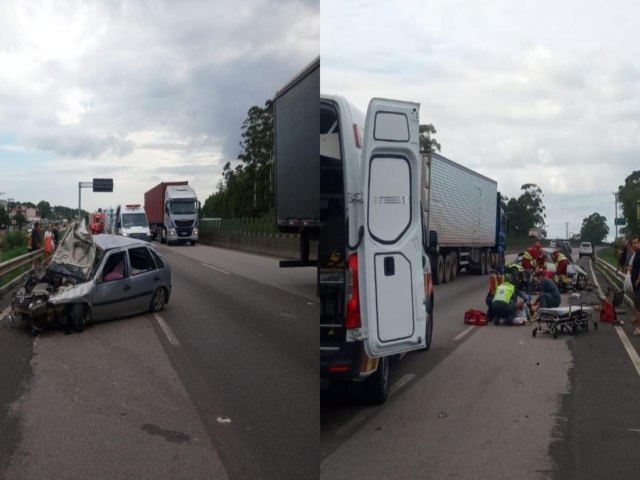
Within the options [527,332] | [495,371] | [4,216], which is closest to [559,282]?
[527,332]

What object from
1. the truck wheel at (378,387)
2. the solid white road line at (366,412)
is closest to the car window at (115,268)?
the solid white road line at (366,412)

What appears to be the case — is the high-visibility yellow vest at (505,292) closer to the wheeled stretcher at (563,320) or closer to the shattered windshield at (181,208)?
the wheeled stretcher at (563,320)

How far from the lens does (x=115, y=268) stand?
12.6m

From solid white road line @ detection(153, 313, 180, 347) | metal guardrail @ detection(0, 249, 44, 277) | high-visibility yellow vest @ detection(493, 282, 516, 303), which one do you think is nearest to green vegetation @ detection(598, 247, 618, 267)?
high-visibility yellow vest @ detection(493, 282, 516, 303)

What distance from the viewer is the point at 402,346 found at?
11.2ft

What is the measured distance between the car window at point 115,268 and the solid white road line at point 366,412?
7788 mm

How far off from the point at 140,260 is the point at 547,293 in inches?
370

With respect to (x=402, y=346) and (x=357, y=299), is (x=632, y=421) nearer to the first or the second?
(x=402, y=346)

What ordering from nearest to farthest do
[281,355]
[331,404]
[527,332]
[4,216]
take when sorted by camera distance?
[331,404]
[527,332]
[4,216]
[281,355]

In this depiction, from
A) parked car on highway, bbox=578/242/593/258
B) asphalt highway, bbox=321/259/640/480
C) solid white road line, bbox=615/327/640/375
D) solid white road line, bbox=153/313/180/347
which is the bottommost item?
solid white road line, bbox=153/313/180/347

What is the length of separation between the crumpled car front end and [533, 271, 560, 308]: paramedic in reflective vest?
25.6ft

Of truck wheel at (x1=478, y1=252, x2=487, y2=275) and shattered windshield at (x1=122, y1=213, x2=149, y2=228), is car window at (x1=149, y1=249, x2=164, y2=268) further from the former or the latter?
shattered windshield at (x1=122, y1=213, x2=149, y2=228)

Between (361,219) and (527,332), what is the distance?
2383 millimetres

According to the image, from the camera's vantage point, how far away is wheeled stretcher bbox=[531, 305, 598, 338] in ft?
16.1
